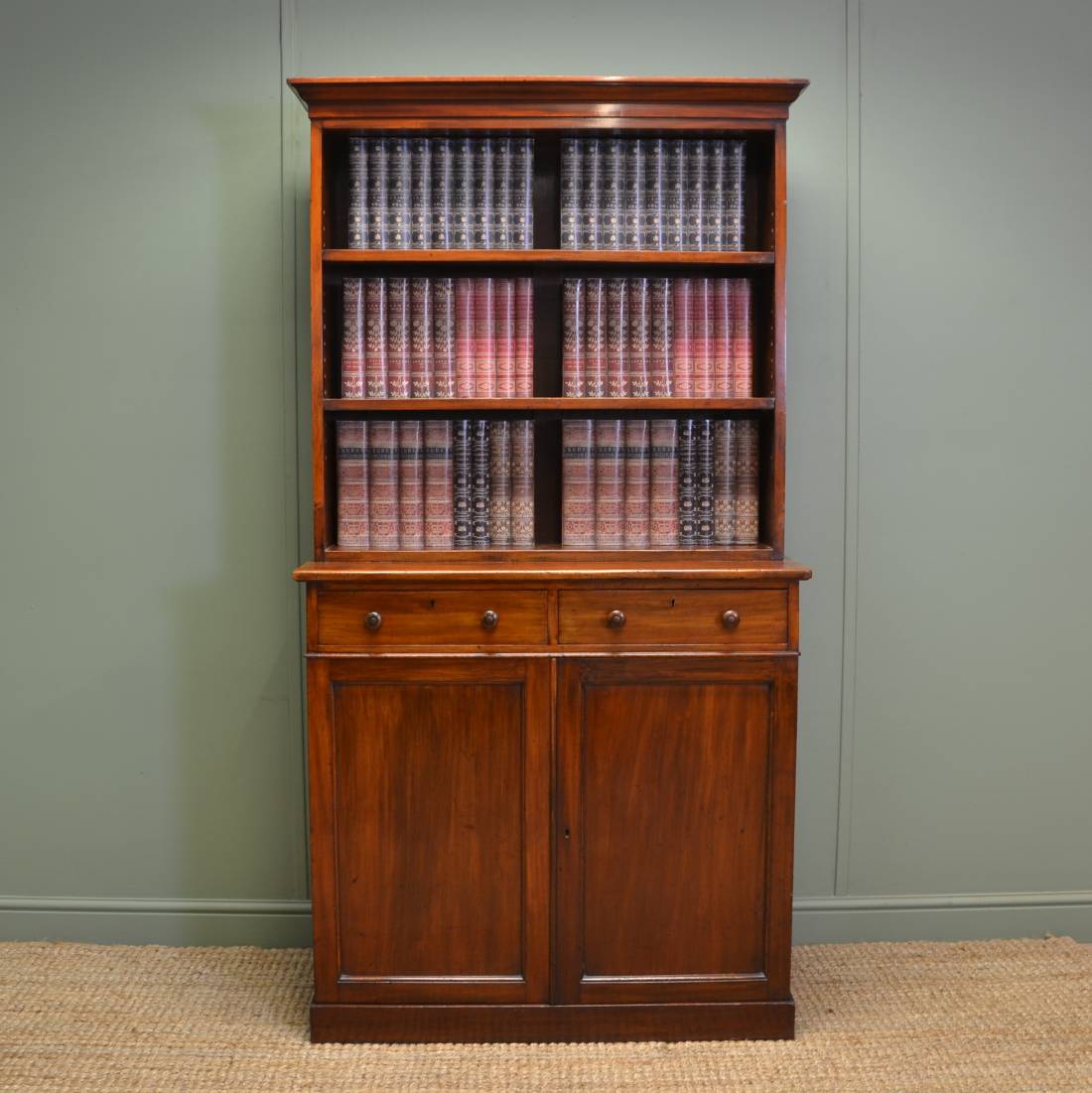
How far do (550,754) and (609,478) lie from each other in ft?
2.12

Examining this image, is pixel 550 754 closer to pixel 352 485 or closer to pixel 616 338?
pixel 352 485

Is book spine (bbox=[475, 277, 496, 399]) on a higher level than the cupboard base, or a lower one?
higher

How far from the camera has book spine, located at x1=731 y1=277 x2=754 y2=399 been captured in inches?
95.2

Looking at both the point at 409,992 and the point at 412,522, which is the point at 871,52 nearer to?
the point at 412,522

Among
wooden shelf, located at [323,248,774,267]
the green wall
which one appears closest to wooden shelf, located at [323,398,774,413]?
wooden shelf, located at [323,248,774,267]

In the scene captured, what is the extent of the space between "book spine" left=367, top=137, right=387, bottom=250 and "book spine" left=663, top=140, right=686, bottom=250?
2.12ft

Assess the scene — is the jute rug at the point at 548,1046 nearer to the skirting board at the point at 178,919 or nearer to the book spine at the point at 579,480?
the skirting board at the point at 178,919

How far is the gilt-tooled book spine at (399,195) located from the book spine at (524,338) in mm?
285

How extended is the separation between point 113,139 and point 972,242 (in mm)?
2230

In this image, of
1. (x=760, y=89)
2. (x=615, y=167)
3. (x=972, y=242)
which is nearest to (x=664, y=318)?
(x=615, y=167)

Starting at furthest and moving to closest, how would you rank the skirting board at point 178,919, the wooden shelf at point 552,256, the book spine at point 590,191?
the skirting board at point 178,919, the book spine at point 590,191, the wooden shelf at point 552,256

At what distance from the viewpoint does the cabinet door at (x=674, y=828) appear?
227 centimetres

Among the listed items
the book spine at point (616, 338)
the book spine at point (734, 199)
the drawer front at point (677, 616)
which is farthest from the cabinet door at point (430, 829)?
the book spine at point (734, 199)

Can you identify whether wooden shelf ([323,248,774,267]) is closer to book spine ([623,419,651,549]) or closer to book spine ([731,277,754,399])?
book spine ([731,277,754,399])
